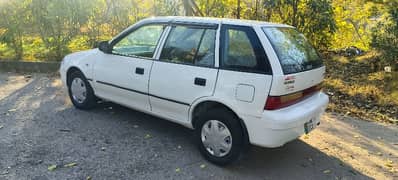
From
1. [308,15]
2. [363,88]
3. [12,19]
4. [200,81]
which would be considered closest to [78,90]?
[200,81]

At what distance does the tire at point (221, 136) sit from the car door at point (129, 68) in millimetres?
908

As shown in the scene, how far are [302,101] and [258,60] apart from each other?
74 centimetres

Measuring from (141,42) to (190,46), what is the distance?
0.86 metres

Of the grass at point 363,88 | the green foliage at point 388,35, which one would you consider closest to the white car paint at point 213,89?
the grass at point 363,88

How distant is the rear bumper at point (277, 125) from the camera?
342 cm

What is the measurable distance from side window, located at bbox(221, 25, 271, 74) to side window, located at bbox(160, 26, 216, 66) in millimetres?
168

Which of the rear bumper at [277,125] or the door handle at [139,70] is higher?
the door handle at [139,70]

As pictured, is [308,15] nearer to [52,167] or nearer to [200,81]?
[200,81]

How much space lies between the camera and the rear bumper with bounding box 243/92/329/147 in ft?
11.2

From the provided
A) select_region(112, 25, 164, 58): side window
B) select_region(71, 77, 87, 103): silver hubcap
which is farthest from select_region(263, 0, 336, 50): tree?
select_region(71, 77, 87, 103): silver hubcap

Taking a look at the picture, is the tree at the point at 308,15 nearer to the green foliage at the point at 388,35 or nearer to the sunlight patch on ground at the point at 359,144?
the green foliage at the point at 388,35

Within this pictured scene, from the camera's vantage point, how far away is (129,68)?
4.56 m

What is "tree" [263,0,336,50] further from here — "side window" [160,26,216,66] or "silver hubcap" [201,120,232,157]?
"silver hubcap" [201,120,232,157]

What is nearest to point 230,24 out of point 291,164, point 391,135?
point 291,164
